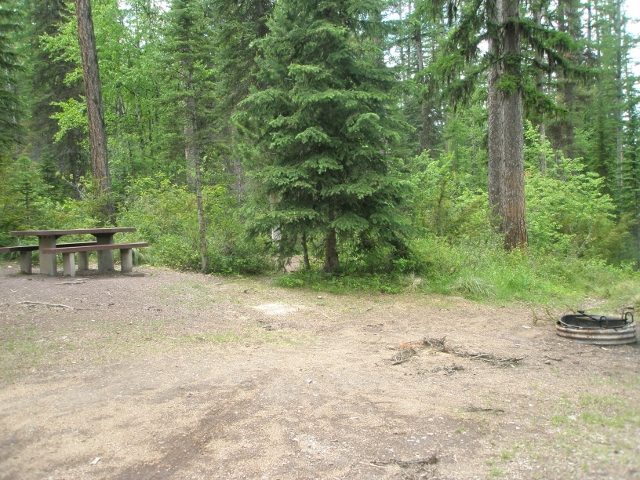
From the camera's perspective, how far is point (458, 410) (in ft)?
13.6

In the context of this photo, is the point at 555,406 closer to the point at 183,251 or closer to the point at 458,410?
the point at 458,410

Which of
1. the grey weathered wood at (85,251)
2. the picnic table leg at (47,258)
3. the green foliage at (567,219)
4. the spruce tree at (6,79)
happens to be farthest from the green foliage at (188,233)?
the green foliage at (567,219)

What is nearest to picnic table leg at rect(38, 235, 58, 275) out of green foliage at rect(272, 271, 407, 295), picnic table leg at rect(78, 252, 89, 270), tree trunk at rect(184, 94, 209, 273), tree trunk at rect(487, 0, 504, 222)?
picnic table leg at rect(78, 252, 89, 270)

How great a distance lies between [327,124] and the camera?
10.6 metres

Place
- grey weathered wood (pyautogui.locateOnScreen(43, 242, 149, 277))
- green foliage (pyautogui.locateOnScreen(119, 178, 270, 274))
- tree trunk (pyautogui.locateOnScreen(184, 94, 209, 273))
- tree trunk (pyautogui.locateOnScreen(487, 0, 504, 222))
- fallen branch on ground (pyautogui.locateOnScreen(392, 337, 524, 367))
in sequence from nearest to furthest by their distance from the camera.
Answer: fallen branch on ground (pyautogui.locateOnScreen(392, 337, 524, 367)) → grey weathered wood (pyautogui.locateOnScreen(43, 242, 149, 277)) → tree trunk (pyautogui.locateOnScreen(184, 94, 209, 273)) → green foliage (pyautogui.locateOnScreen(119, 178, 270, 274)) → tree trunk (pyautogui.locateOnScreen(487, 0, 504, 222))

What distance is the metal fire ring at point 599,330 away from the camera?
244 inches

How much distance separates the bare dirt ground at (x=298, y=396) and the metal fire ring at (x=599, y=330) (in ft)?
0.55

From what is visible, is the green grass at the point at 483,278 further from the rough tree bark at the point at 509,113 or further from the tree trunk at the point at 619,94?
the tree trunk at the point at 619,94

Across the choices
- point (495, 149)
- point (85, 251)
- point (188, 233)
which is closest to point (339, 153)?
point (188, 233)

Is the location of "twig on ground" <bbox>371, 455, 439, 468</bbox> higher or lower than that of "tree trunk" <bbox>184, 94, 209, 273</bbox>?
lower

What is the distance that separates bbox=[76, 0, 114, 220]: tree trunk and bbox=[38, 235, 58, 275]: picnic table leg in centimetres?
504

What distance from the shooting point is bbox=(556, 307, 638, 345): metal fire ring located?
20.4 ft

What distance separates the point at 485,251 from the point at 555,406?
310 inches

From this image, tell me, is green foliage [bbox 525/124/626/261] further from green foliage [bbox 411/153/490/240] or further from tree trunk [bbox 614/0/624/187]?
tree trunk [bbox 614/0/624/187]
